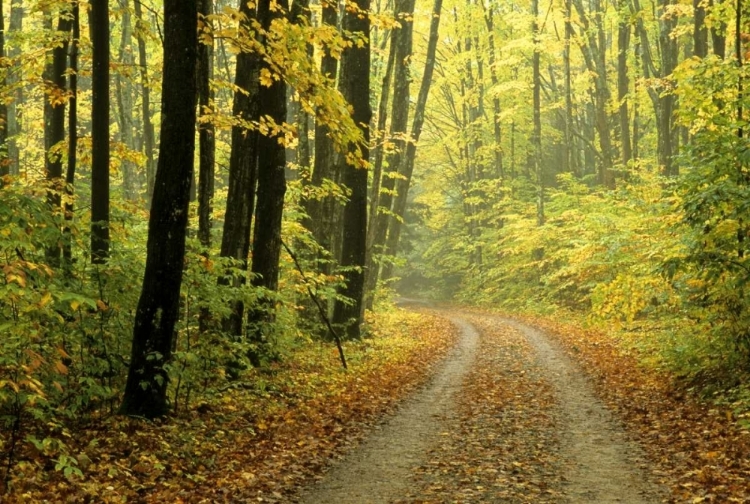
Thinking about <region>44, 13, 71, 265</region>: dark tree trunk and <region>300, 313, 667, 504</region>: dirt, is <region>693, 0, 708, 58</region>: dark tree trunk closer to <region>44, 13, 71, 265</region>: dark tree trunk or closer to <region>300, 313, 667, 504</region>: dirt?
<region>300, 313, 667, 504</region>: dirt

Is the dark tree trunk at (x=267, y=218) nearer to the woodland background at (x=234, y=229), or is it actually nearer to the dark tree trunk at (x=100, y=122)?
the woodland background at (x=234, y=229)

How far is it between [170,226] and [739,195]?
7.92 m

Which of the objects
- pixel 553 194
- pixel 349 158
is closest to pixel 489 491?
pixel 349 158

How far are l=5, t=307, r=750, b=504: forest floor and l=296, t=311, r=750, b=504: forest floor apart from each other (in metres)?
0.03

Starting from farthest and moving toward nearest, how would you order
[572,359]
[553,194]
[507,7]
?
1. [507,7]
2. [553,194]
3. [572,359]

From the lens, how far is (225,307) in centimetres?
941

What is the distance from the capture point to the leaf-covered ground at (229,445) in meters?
6.06

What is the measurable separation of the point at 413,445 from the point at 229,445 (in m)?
2.36

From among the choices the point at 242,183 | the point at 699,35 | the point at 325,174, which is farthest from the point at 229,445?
the point at 699,35

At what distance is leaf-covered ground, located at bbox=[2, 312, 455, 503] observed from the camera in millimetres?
6062

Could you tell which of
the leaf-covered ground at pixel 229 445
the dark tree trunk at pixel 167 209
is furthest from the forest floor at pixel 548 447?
the dark tree trunk at pixel 167 209

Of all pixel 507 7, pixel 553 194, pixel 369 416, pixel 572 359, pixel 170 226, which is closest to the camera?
pixel 170 226

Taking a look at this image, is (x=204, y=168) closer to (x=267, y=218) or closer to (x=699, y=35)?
(x=267, y=218)

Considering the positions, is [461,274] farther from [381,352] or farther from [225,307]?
[225,307]
